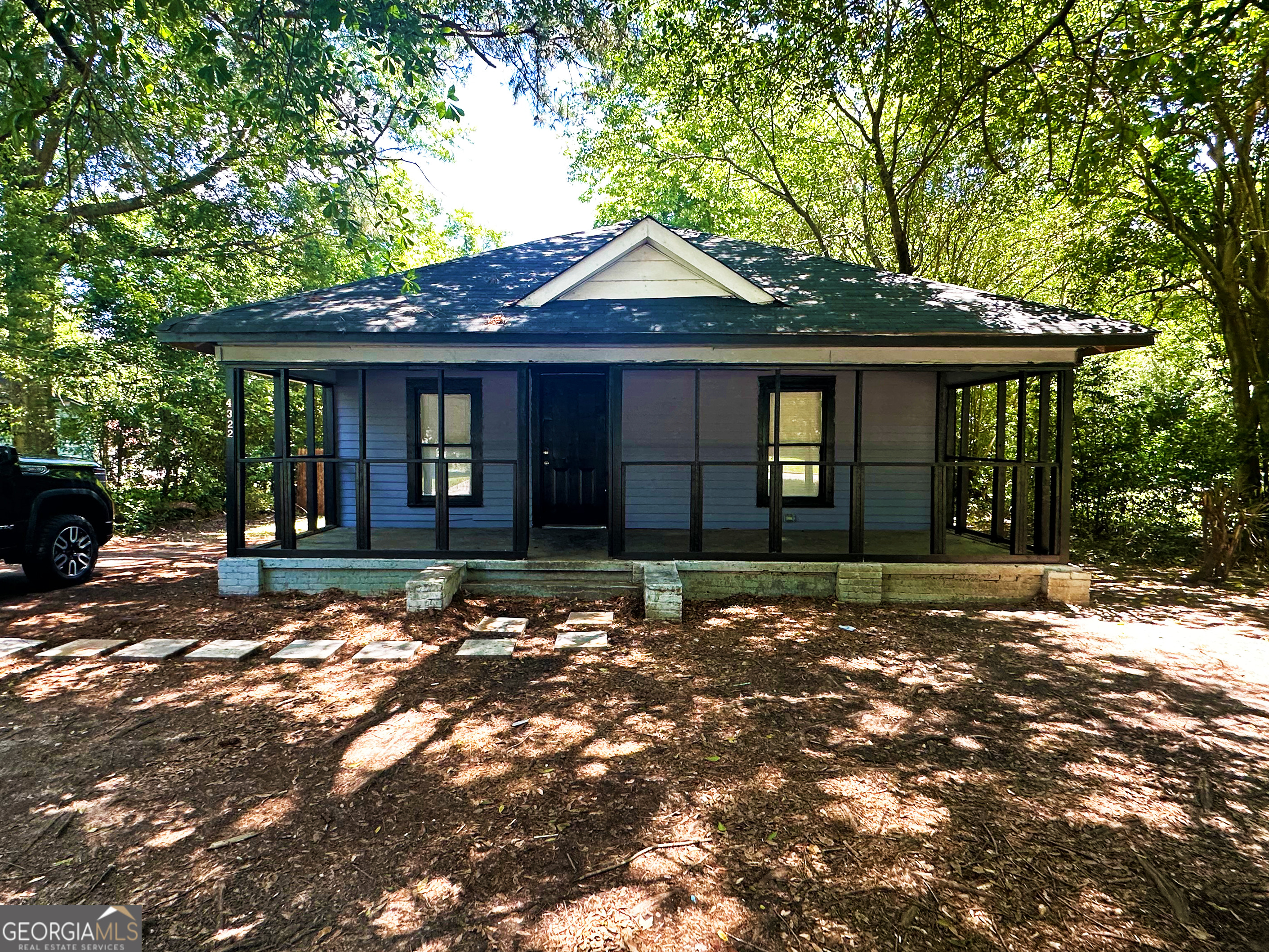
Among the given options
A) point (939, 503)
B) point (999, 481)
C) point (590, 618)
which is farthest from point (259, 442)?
point (999, 481)

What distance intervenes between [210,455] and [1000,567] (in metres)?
14.5

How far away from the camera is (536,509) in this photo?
877 centimetres

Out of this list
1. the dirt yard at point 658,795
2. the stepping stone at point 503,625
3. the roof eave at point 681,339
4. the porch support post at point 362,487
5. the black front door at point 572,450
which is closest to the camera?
the dirt yard at point 658,795

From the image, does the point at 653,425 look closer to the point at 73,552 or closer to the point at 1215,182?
the point at 73,552

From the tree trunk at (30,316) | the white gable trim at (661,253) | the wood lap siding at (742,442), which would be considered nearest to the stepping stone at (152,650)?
the white gable trim at (661,253)

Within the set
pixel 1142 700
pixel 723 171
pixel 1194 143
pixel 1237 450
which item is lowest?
pixel 1142 700

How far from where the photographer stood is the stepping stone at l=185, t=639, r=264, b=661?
4.78 m

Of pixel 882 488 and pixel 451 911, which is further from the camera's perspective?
pixel 882 488

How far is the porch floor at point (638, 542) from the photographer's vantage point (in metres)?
7.14

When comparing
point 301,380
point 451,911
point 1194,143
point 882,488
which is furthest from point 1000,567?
point 301,380

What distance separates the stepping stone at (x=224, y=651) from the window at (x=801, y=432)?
242 inches

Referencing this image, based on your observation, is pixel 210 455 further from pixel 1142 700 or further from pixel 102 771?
pixel 1142 700

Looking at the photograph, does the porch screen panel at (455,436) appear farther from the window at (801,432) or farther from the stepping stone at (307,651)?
the window at (801,432)

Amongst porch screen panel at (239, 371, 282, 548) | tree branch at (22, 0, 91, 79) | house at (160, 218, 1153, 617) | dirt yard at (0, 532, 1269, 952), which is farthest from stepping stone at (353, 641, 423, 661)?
porch screen panel at (239, 371, 282, 548)
